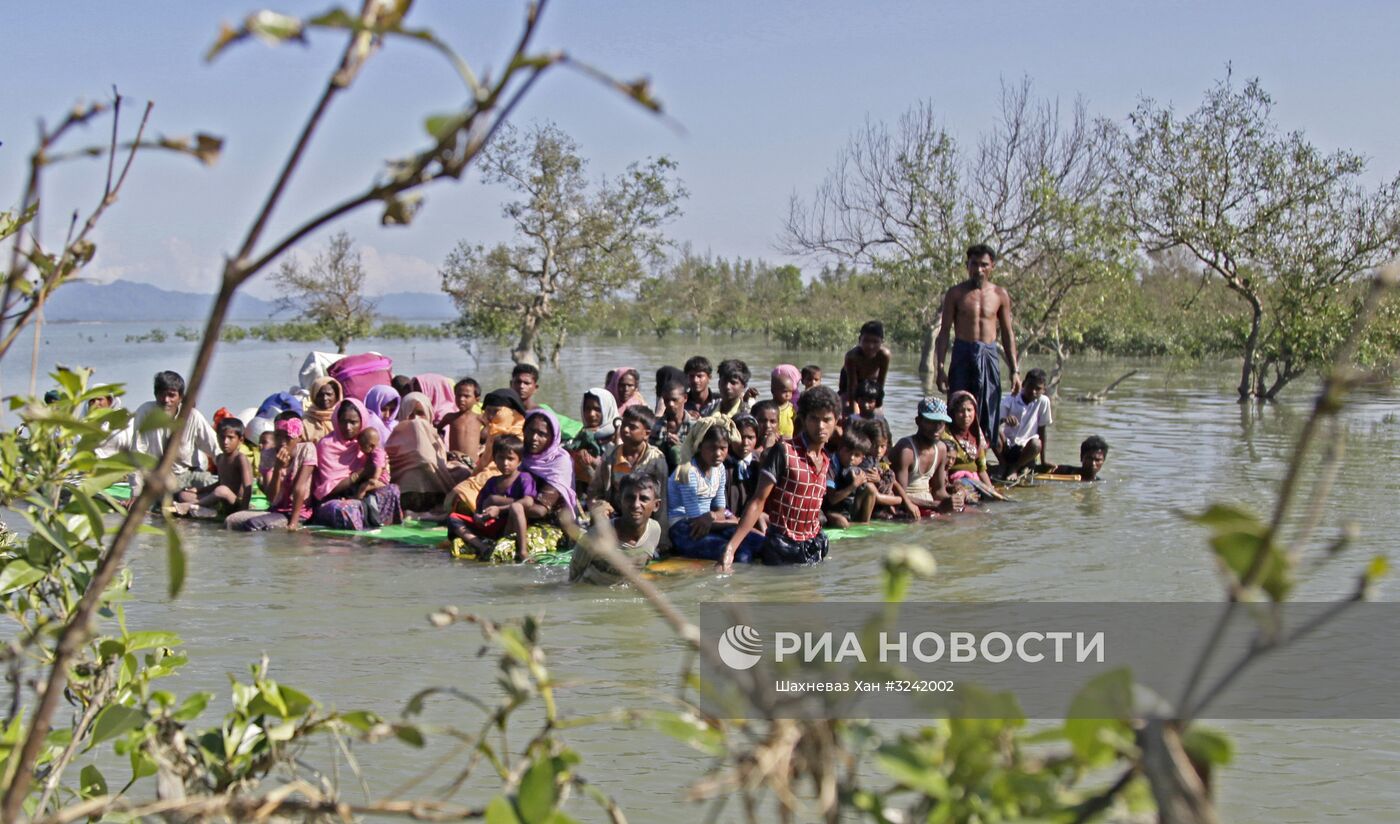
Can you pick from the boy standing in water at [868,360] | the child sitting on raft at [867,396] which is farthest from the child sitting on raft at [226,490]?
the child sitting on raft at [867,396]

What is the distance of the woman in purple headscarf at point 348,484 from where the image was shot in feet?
28.6

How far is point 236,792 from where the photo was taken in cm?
180

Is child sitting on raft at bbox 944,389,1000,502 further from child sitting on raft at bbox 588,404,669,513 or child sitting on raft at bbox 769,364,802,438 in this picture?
child sitting on raft at bbox 588,404,669,513

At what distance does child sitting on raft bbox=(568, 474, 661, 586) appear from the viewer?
6848 mm

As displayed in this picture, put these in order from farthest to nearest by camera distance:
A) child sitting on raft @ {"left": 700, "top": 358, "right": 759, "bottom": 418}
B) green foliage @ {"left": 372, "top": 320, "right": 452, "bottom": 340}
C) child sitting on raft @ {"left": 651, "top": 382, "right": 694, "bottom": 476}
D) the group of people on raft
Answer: green foliage @ {"left": 372, "top": 320, "right": 452, "bottom": 340}, child sitting on raft @ {"left": 700, "top": 358, "right": 759, "bottom": 418}, child sitting on raft @ {"left": 651, "top": 382, "right": 694, "bottom": 476}, the group of people on raft

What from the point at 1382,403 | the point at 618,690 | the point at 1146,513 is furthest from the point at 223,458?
the point at 1382,403

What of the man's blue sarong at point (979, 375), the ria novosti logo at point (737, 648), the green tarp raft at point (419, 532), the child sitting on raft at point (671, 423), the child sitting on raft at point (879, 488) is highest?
the man's blue sarong at point (979, 375)

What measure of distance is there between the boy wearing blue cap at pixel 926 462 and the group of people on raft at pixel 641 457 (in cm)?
1

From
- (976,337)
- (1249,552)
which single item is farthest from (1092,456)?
(1249,552)

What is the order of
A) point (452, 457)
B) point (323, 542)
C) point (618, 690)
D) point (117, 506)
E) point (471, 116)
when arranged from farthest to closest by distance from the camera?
point (452, 457) → point (323, 542) → point (618, 690) → point (117, 506) → point (471, 116)

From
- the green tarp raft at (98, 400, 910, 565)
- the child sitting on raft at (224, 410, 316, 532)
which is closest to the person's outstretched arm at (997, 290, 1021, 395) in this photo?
the green tarp raft at (98, 400, 910, 565)

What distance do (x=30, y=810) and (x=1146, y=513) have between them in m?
8.11

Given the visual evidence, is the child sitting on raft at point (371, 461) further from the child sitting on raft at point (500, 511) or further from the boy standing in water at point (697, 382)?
the boy standing in water at point (697, 382)

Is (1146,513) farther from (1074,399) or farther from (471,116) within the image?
(1074,399)
